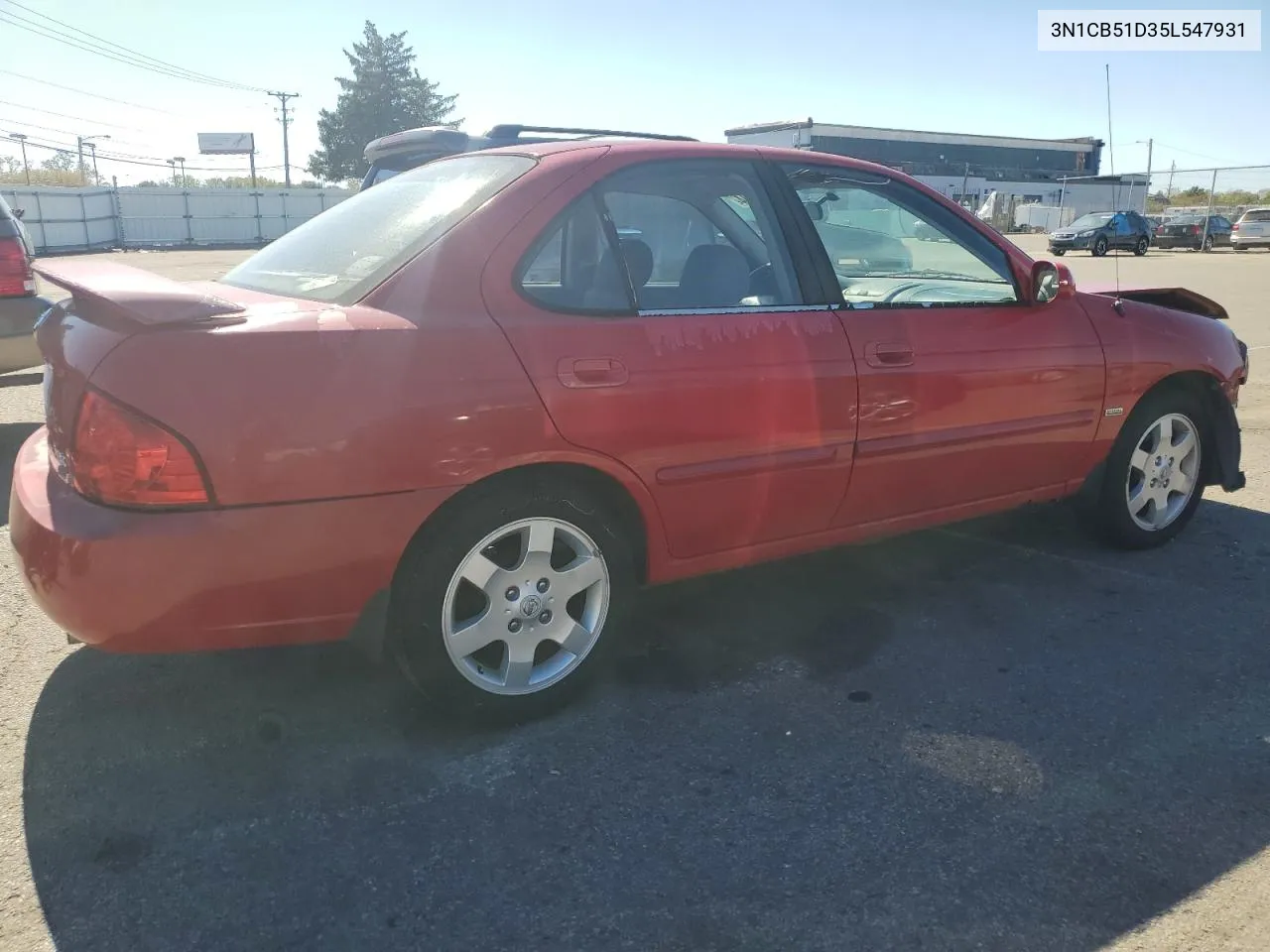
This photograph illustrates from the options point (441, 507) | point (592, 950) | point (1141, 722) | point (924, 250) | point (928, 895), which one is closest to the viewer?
point (592, 950)

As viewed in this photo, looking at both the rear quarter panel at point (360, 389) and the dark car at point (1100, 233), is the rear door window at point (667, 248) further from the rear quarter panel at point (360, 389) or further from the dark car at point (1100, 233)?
the dark car at point (1100, 233)

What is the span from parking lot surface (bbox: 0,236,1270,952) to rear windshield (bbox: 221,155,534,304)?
4.02 feet

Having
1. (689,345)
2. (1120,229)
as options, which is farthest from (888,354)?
(1120,229)

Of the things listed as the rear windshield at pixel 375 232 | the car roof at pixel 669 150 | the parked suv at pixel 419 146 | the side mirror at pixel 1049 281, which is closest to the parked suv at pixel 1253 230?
the parked suv at pixel 419 146

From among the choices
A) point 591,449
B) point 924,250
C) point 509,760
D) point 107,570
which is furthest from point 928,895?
point 924,250

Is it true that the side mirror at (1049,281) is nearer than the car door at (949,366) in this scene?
No

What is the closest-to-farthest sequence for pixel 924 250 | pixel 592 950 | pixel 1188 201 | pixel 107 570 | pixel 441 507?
pixel 592 950 < pixel 107 570 < pixel 441 507 < pixel 924 250 < pixel 1188 201

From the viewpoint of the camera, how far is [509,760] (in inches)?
104

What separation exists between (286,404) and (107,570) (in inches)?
22.1

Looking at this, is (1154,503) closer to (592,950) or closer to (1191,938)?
(1191,938)

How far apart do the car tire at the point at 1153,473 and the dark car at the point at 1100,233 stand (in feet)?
92.8

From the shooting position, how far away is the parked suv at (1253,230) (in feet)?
103

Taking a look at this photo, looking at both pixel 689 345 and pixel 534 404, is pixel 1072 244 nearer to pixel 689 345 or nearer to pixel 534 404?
pixel 689 345

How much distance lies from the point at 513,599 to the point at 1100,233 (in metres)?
31.4
